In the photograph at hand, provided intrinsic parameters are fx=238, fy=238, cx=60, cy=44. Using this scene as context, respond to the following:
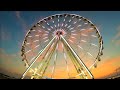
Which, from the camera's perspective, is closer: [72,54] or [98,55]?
[98,55]
